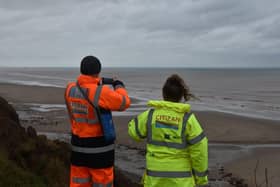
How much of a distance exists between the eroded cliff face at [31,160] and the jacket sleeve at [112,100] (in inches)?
101

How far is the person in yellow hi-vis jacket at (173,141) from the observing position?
3535 millimetres

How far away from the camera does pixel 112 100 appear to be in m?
3.81

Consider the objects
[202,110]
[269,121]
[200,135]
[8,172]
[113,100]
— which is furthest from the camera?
[202,110]

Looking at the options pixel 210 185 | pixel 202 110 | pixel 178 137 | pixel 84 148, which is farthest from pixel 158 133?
pixel 202 110

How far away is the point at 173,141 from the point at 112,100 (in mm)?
769

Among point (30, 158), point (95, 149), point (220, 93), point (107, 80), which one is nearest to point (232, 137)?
point (30, 158)

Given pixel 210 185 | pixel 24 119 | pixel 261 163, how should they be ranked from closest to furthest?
1. pixel 210 185
2. pixel 261 163
3. pixel 24 119

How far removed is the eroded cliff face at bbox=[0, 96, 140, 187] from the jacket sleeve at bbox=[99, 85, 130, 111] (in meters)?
2.57

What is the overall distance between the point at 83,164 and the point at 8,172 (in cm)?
221

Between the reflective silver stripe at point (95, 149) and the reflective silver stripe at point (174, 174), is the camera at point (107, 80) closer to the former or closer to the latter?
the reflective silver stripe at point (95, 149)

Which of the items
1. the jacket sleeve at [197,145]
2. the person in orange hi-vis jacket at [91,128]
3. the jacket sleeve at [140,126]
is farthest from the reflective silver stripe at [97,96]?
the jacket sleeve at [197,145]

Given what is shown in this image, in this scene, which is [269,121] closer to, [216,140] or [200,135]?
[216,140]

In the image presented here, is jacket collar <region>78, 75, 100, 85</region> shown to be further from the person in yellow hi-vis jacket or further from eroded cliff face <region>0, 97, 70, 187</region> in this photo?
eroded cliff face <region>0, 97, 70, 187</region>

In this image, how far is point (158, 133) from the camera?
3.67 metres
